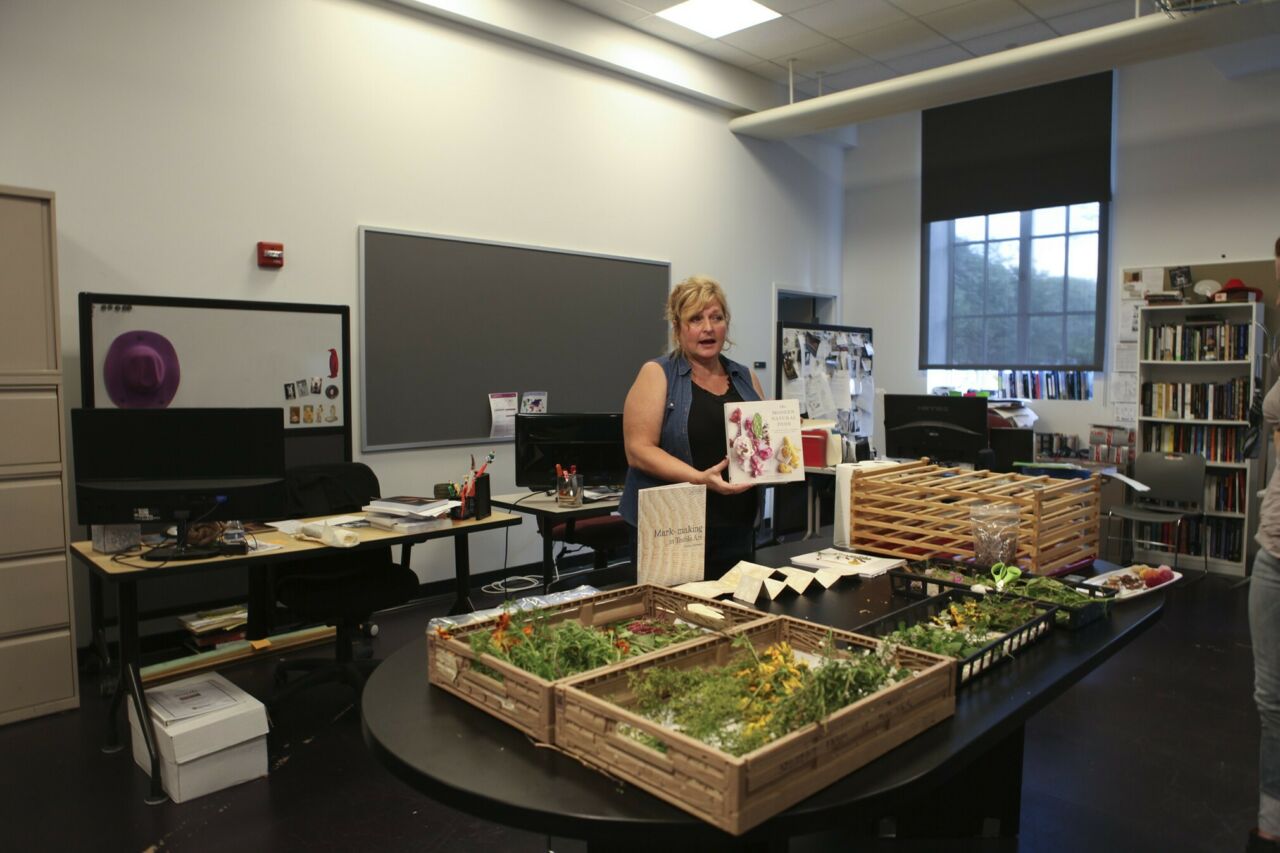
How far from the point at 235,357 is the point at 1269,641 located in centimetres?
404

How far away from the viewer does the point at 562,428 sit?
4328 mm

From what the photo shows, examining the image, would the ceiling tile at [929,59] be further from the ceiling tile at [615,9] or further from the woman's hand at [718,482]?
the woman's hand at [718,482]

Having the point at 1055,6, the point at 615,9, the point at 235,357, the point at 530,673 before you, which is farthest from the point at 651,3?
the point at 530,673

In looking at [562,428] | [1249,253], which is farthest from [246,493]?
[1249,253]

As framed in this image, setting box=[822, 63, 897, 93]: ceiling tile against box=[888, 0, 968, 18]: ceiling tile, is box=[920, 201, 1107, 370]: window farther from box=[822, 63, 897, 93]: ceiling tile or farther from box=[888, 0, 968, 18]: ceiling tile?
box=[888, 0, 968, 18]: ceiling tile

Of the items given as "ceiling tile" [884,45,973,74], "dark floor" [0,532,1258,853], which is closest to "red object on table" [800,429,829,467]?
"dark floor" [0,532,1258,853]

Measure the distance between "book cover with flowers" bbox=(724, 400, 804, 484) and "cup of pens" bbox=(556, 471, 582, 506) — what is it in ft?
6.27

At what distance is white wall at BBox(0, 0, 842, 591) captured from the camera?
12.0ft

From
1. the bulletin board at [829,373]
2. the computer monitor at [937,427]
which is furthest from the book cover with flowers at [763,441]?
the bulletin board at [829,373]

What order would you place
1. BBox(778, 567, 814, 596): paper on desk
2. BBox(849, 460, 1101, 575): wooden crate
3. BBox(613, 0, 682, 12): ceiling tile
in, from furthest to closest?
BBox(613, 0, 682, 12): ceiling tile → BBox(849, 460, 1101, 575): wooden crate → BBox(778, 567, 814, 596): paper on desk

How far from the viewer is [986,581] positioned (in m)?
1.87

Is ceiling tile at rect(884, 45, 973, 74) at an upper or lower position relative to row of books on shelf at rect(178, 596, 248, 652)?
upper

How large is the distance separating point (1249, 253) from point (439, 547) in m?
5.78

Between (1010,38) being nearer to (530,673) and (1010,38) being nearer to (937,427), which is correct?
(937,427)
